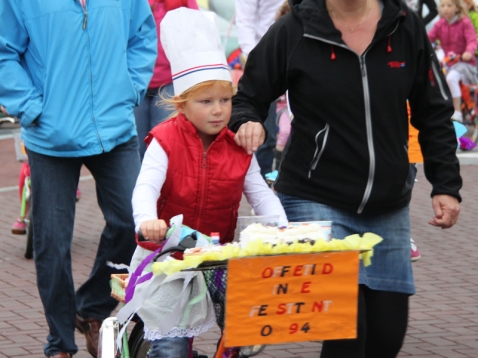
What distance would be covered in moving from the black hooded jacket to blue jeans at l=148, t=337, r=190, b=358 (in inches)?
27.3

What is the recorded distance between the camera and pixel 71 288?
490 cm

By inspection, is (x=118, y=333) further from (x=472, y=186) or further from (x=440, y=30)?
(x=440, y=30)

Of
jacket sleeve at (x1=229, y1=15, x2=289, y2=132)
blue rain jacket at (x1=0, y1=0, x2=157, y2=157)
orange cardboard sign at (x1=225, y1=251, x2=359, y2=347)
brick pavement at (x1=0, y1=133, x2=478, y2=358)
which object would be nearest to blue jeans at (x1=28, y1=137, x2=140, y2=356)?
blue rain jacket at (x1=0, y1=0, x2=157, y2=157)

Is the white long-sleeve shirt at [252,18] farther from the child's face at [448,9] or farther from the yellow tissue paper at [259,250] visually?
the child's face at [448,9]

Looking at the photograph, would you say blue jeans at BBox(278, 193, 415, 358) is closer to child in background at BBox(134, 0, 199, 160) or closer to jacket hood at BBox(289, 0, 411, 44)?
jacket hood at BBox(289, 0, 411, 44)

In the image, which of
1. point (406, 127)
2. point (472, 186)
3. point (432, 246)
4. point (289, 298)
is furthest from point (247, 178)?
point (472, 186)

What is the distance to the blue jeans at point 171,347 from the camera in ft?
11.9

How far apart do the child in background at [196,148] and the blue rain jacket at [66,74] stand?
87 centimetres

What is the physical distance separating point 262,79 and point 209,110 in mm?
237

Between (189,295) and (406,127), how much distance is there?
1048mm

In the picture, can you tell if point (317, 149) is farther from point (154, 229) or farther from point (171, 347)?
point (171, 347)

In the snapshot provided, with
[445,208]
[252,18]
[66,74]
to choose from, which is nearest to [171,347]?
[445,208]

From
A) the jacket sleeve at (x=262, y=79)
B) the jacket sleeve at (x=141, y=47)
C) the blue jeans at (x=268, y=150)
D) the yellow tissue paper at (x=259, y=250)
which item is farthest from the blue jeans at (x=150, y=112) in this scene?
the yellow tissue paper at (x=259, y=250)

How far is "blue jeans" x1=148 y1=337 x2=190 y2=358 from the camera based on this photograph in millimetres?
3629
